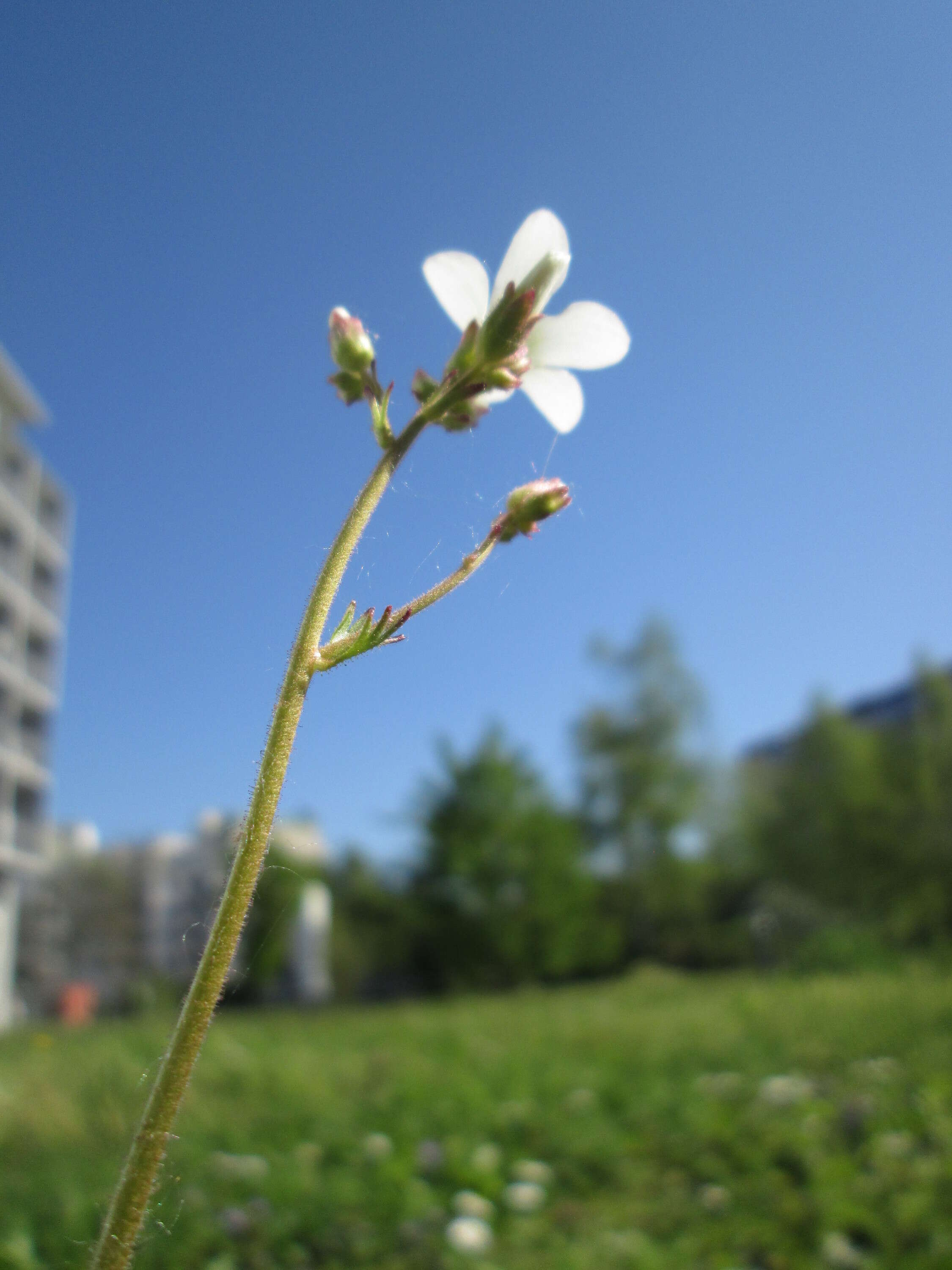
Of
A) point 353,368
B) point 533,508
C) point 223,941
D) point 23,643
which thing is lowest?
point 223,941

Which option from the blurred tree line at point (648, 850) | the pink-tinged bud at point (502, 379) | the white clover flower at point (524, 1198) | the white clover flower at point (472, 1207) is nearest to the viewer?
the pink-tinged bud at point (502, 379)

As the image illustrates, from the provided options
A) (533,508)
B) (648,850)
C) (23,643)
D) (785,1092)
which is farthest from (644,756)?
(533,508)

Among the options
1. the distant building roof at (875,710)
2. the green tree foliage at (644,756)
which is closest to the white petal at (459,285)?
the green tree foliage at (644,756)

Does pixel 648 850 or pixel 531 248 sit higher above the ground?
pixel 648 850

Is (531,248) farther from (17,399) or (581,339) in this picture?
(17,399)

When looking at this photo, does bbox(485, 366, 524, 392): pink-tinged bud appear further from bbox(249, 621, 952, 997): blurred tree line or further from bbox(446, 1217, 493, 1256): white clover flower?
bbox(249, 621, 952, 997): blurred tree line

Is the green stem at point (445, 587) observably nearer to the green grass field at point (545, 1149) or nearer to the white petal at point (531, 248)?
the white petal at point (531, 248)

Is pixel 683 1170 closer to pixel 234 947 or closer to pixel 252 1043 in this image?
pixel 234 947
